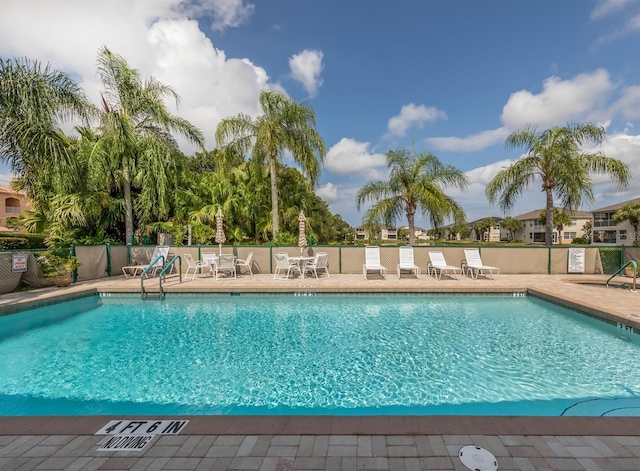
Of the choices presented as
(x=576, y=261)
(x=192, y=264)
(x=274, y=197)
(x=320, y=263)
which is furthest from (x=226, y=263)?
(x=576, y=261)

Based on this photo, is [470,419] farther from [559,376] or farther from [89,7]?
[89,7]

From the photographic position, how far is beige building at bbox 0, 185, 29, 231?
36.8m

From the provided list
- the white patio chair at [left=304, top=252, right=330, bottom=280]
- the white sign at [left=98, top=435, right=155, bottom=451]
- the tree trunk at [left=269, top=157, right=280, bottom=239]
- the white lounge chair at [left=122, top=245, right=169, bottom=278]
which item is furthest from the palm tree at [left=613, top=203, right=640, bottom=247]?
the white sign at [left=98, top=435, right=155, bottom=451]

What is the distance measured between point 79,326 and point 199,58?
380 inches

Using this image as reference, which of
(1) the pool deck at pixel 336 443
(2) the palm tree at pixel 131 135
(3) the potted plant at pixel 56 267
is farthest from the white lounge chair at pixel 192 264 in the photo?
(1) the pool deck at pixel 336 443

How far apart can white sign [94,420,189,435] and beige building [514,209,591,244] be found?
61.8 metres

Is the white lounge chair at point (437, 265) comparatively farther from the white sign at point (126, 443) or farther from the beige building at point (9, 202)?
the beige building at point (9, 202)

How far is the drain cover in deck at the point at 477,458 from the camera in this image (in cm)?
200

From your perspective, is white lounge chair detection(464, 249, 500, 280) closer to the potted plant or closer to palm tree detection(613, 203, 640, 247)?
the potted plant

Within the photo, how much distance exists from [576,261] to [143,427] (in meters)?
15.2

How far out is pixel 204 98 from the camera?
14648mm

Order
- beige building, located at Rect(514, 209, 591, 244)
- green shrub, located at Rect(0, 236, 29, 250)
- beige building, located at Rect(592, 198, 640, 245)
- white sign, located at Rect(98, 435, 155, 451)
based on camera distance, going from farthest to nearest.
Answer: beige building, located at Rect(514, 209, 591, 244)
beige building, located at Rect(592, 198, 640, 245)
green shrub, located at Rect(0, 236, 29, 250)
white sign, located at Rect(98, 435, 155, 451)

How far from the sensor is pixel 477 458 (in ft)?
6.84

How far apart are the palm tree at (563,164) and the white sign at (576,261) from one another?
1.06 meters
